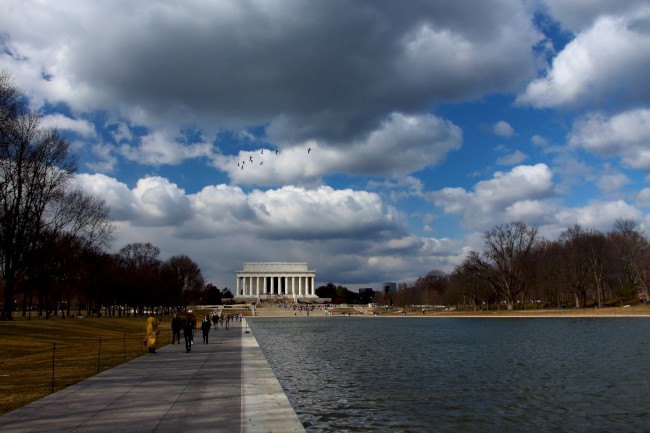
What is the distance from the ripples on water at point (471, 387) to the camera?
14547mm

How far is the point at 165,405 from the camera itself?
12.9m

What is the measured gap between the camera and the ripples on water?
14547mm

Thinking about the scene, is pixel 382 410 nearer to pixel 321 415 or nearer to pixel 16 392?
pixel 321 415

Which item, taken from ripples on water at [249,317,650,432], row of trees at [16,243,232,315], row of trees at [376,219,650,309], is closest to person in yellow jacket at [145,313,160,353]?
ripples on water at [249,317,650,432]

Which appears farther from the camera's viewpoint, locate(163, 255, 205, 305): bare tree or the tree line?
locate(163, 255, 205, 305): bare tree

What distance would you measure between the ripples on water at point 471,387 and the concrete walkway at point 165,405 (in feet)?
5.98

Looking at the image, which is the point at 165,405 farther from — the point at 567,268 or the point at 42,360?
the point at 567,268

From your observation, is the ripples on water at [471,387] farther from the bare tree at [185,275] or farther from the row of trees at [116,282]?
the bare tree at [185,275]

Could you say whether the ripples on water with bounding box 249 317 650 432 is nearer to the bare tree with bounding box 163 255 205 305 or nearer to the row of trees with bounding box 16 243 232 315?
the row of trees with bounding box 16 243 232 315

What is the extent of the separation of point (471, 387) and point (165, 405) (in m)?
11.6

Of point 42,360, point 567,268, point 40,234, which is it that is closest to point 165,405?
point 42,360

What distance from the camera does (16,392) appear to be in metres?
14.5

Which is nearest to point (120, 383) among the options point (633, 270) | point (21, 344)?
point (21, 344)

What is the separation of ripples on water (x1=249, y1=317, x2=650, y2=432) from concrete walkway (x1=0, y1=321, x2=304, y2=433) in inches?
71.7
